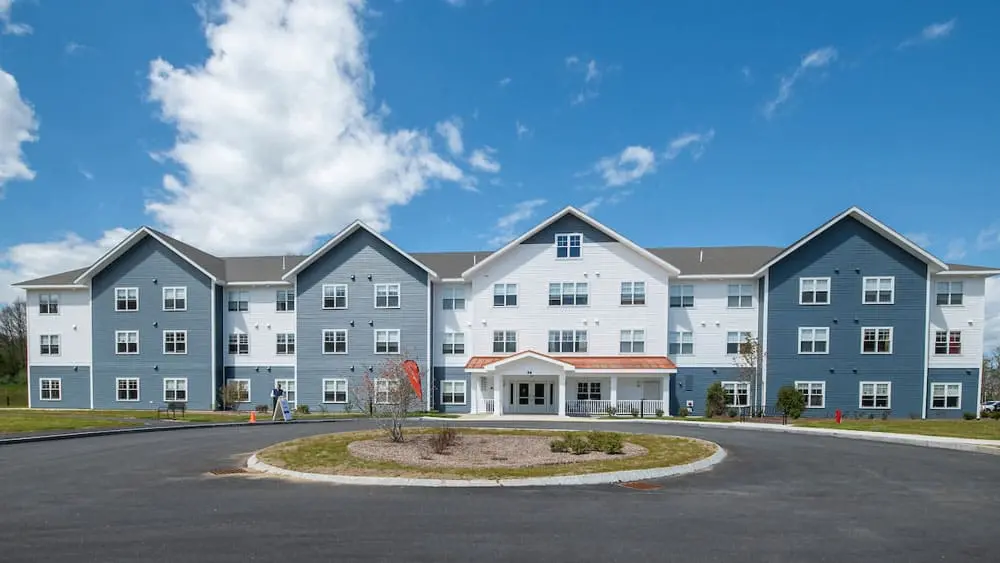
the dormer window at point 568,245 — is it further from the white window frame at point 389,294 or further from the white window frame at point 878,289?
the white window frame at point 878,289

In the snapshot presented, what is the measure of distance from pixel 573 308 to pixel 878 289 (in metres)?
18.0

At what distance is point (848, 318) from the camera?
31.1 m

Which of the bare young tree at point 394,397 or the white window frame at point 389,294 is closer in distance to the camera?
the bare young tree at point 394,397

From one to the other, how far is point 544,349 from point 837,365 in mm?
17427

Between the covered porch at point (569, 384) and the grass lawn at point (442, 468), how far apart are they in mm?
14223

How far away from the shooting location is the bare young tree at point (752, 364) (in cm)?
3094

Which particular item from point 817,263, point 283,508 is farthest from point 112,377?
point 817,263

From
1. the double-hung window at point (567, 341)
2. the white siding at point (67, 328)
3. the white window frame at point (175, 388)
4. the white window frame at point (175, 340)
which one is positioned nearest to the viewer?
the double-hung window at point (567, 341)

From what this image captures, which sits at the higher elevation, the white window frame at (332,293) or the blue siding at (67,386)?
the white window frame at (332,293)

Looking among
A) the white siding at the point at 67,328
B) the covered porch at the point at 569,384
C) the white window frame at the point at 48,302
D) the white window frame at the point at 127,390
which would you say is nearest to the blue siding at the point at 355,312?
the covered porch at the point at 569,384

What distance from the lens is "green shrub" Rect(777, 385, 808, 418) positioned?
2927 centimetres

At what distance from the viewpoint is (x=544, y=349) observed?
33.1m

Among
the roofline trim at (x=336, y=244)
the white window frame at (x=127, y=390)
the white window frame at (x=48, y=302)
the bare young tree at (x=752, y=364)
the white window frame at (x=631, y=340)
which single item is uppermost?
the roofline trim at (x=336, y=244)

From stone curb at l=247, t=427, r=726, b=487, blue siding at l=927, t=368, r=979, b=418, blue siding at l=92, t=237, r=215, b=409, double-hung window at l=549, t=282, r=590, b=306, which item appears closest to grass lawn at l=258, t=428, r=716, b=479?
stone curb at l=247, t=427, r=726, b=487
